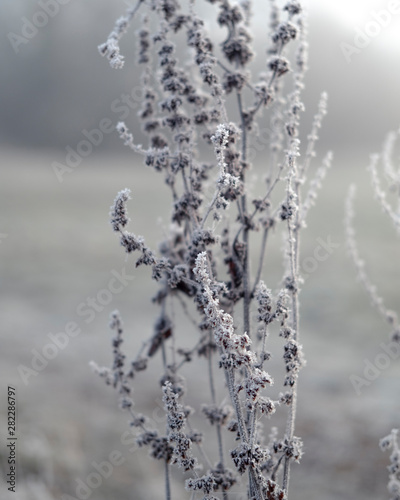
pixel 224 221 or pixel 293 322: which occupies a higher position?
pixel 224 221

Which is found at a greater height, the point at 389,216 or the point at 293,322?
the point at 389,216

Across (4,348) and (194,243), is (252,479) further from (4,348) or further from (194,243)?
(4,348)

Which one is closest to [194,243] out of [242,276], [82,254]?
[242,276]

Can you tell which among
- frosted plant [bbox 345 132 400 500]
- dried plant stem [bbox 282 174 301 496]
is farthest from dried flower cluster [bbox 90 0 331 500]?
frosted plant [bbox 345 132 400 500]

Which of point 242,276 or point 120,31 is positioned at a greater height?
point 120,31

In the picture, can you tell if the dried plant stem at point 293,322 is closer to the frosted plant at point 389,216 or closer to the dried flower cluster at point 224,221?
the dried flower cluster at point 224,221

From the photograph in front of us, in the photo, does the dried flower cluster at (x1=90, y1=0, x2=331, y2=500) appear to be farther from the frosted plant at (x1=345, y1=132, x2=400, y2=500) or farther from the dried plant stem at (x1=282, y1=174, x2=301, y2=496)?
the frosted plant at (x1=345, y1=132, x2=400, y2=500)

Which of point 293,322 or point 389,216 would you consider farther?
point 389,216

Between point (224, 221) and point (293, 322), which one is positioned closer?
point (293, 322)
